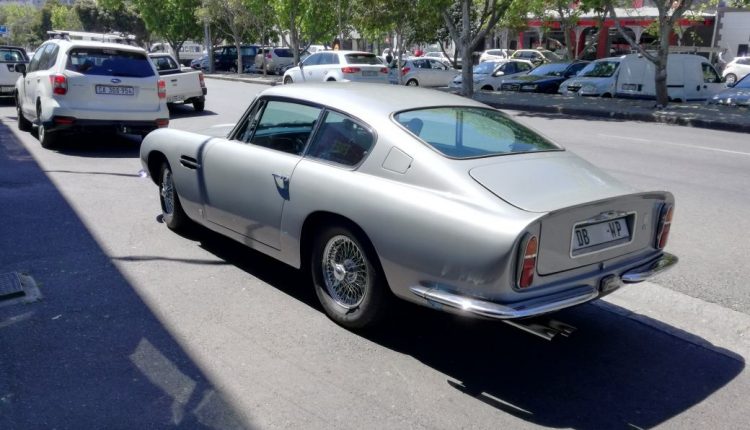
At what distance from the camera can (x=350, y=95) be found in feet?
16.1

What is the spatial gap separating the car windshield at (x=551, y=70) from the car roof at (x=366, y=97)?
71.5 ft

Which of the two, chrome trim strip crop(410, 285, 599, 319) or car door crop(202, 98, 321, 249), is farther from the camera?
car door crop(202, 98, 321, 249)

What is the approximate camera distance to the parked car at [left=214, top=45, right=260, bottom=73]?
44.9 meters

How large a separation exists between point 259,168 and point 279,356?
151cm

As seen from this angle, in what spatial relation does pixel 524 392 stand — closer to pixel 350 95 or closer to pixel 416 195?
pixel 416 195

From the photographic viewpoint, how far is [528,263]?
361cm

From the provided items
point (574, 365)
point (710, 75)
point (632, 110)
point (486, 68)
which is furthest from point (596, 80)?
point (574, 365)

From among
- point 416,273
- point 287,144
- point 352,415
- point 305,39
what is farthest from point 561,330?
point 305,39

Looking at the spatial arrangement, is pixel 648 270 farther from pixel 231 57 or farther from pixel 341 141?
pixel 231 57

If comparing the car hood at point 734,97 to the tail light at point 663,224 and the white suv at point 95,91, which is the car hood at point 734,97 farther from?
the tail light at point 663,224

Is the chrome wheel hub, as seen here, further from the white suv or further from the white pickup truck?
the white pickup truck

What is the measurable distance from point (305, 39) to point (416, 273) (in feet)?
129

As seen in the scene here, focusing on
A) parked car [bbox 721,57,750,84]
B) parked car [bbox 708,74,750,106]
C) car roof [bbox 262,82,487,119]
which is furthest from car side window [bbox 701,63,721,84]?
car roof [bbox 262,82,487,119]

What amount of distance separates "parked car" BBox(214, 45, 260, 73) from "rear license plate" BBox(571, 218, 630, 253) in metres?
43.0
